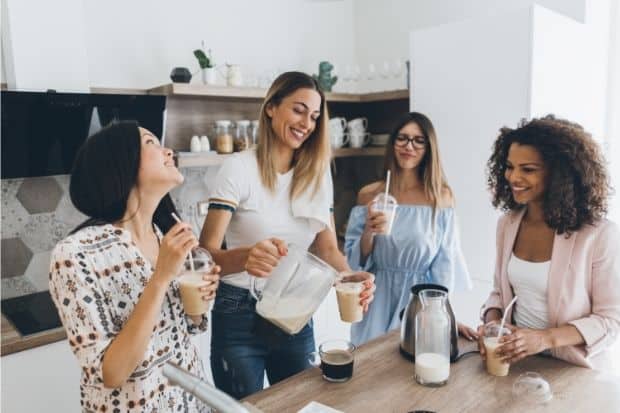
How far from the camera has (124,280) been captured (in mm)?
1168

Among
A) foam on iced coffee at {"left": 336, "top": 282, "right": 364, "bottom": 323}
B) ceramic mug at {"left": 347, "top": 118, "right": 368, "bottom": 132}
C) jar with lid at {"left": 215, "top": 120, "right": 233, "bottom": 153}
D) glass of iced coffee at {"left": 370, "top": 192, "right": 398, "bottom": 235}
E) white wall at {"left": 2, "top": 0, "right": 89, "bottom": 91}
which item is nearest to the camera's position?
foam on iced coffee at {"left": 336, "top": 282, "right": 364, "bottom": 323}

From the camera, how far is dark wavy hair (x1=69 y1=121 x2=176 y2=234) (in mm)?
1189

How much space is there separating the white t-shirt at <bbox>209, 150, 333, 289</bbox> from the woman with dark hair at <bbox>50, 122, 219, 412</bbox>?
0.90 ft

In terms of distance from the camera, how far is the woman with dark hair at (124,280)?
1.06 m

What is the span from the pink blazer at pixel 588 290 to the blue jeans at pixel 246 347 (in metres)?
0.81

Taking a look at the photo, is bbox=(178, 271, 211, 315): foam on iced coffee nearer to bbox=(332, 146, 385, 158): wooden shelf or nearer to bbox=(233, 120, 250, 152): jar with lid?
bbox=(233, 120, 250, 152): jar with lid

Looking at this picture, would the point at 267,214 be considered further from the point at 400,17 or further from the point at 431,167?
the point at 400,17

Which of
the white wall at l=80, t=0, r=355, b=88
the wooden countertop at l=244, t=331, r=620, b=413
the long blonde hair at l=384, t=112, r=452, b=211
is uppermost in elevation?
the white wall at l=80, t=0, r=355, b=88

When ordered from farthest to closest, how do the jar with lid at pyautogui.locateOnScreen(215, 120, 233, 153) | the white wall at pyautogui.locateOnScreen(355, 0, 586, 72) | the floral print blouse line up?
the white wall at pyautogui.locateOnScreen(355, 0, 586, 72) → the jar with lid at pyautogui.locateOnScreen(215, 120, 233, 153) → the floral print blouse

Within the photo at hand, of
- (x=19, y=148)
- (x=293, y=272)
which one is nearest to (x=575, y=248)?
(x=293, y=272)

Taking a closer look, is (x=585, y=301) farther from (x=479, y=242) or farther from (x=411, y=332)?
(x=479, y=242)

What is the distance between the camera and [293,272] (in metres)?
1.22

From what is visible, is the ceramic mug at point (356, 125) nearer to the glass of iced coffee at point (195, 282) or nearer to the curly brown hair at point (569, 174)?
the curly brown hair at point (569, 174)

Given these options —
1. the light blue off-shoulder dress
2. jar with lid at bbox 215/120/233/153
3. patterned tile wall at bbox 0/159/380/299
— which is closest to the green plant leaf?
jar with lid at bbox 215/120/233/153
